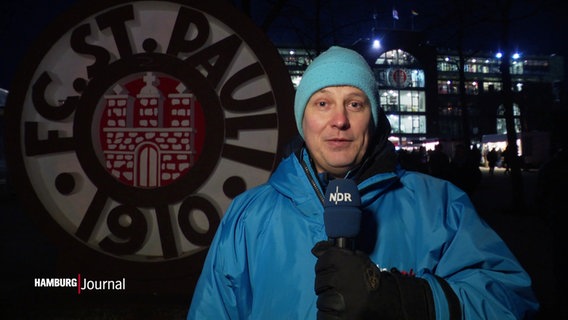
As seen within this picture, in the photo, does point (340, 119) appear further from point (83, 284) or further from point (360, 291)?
point (83, 284)

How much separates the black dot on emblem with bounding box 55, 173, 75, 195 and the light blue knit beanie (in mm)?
2998

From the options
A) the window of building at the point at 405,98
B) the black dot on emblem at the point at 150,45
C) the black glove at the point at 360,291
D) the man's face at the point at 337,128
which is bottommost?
the black glove at the point at 360,291

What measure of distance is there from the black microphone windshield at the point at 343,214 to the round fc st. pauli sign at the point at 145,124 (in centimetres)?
243

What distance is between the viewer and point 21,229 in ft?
31.1

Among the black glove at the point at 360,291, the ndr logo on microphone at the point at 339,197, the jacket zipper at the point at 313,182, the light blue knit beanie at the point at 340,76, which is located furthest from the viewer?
the light blue knit beanie at the point at 340,76

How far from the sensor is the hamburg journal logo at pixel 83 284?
12.7ft

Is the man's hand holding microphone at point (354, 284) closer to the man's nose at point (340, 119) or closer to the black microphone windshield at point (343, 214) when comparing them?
the black microphone windshield at point (343, 214)

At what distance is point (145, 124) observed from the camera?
386 centimetres

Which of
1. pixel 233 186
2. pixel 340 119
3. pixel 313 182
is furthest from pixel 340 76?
pixel 233 186

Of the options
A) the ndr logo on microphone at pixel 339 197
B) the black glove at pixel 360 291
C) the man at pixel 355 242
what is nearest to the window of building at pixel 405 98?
the man at pixel 355 242

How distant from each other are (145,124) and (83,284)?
1.67 metres

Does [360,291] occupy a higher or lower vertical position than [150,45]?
lower

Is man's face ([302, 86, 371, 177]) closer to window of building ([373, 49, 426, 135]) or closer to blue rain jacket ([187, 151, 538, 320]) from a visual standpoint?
blue rain jacket ([187, 151, 538, 320])

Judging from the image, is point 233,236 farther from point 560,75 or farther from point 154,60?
point 560,75
